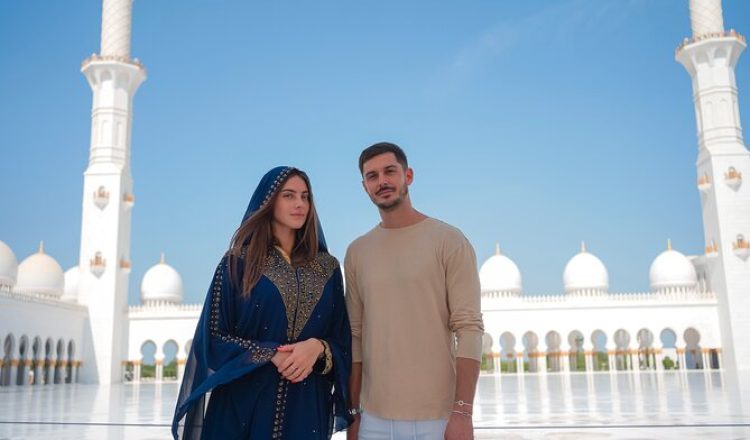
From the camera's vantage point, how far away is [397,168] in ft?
6.30

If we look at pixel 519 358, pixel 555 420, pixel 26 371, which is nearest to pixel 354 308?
pixel 555 420

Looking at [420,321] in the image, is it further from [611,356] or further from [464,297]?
[611,356]

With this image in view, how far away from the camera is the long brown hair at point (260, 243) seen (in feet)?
6.19

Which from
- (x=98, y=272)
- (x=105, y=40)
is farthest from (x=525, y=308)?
(x=105, y=40)

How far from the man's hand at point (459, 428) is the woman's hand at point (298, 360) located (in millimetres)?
403

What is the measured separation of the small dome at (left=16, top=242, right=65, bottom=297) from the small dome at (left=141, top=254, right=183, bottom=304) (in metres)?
3.57

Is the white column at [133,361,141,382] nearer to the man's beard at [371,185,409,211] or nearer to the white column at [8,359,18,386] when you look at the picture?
the white column at [8,359,18,386]

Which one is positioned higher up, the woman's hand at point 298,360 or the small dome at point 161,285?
the small dome at point 161,285

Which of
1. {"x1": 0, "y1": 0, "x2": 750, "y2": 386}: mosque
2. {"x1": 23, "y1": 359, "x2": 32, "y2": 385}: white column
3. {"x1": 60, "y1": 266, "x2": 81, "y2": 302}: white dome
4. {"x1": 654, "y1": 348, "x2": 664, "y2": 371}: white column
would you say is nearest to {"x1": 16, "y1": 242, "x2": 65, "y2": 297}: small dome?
{"x1": 0, "y1": 0, "x2": 750, "y2": 386}: mosque

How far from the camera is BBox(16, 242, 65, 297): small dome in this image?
22.4m

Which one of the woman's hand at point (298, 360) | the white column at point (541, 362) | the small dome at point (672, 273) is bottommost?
the white column at point (541, 362)

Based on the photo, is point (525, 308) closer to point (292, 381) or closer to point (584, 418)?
point (584, 418)

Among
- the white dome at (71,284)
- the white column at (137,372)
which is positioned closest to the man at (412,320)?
the white column at (137,372)

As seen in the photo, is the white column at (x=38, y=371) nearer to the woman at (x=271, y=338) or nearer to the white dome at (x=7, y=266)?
the white dome at (x=7, y=266)
